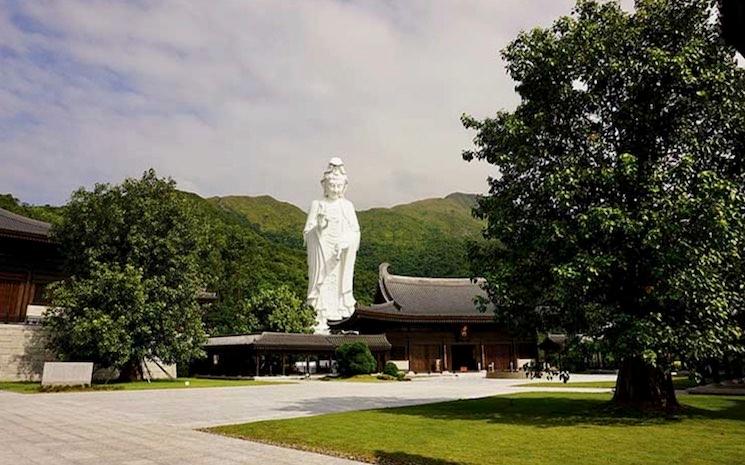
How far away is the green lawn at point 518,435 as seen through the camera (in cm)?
731

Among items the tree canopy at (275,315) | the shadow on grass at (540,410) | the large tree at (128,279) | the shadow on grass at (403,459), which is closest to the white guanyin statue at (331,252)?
the tree canopy at (275,315)

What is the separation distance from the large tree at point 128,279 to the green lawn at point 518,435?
13693mm

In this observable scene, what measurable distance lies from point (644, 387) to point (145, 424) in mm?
10450

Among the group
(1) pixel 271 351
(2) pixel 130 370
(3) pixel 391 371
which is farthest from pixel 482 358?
(2) pixel 130 370

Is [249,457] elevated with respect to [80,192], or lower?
lower

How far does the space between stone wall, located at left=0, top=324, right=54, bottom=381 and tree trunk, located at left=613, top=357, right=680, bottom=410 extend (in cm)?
2317

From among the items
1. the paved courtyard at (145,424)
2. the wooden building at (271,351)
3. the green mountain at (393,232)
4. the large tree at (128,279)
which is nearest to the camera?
the paved courtyard at (145,424)

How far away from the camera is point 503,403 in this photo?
48.7ft

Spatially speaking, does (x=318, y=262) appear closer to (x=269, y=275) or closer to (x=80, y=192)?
(x=269, y=275)

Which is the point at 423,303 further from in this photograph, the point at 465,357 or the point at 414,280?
the point at 465,357

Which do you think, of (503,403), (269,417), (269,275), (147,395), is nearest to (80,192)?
(147,395)

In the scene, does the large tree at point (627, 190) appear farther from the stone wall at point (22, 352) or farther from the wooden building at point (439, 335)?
the wooden building at point (439, 335)

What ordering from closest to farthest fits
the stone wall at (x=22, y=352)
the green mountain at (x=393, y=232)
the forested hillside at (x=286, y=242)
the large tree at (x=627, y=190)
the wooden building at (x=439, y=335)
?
the large tree at (x=627, y=190)
the stone wall at (x=22, y=352)
the wooden building at (x=439, y=335)
the forested hillside at (x=286, y=242)
the green mountain at (x=393, y=232)

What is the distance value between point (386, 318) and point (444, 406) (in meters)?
21.0
